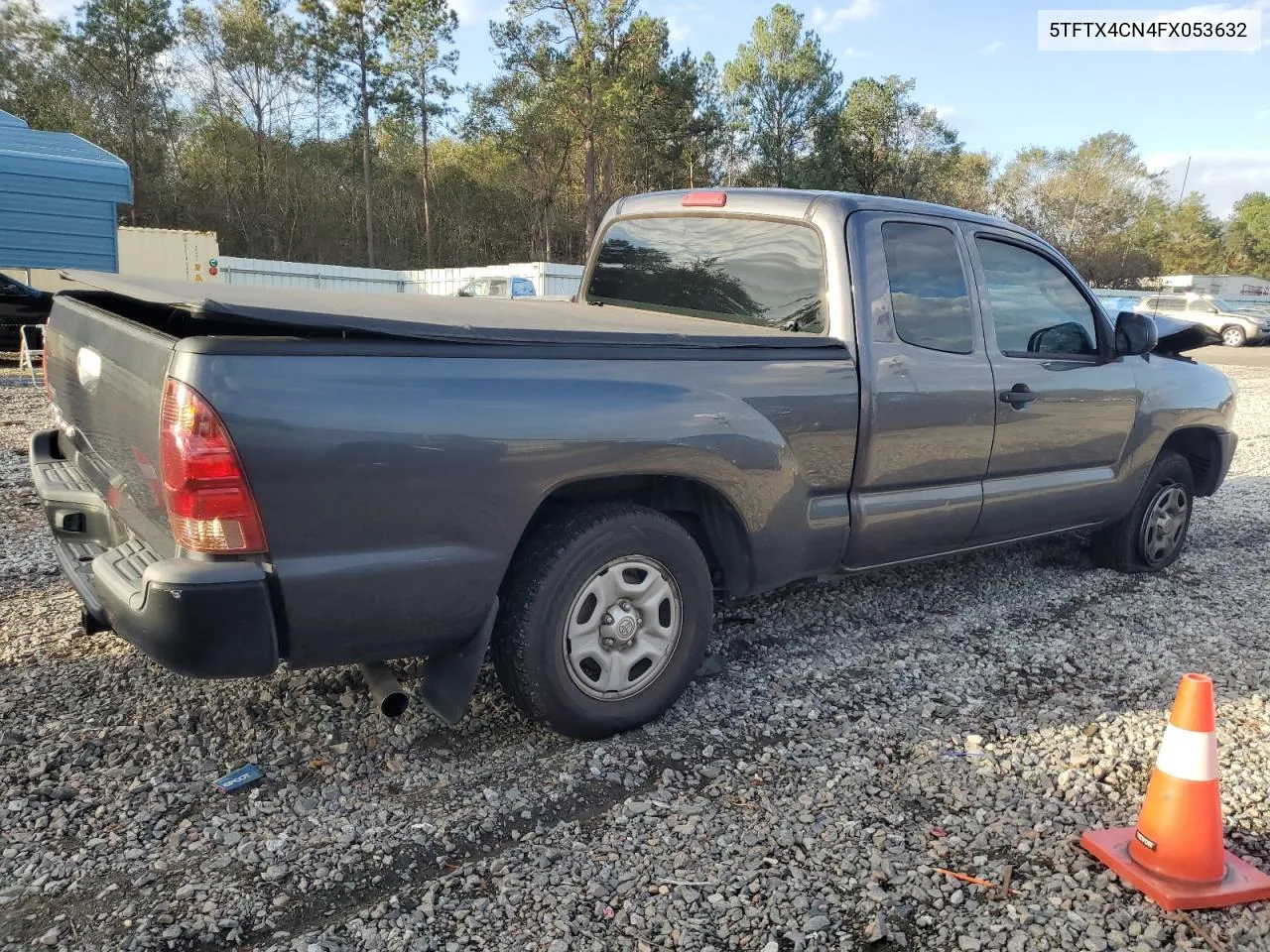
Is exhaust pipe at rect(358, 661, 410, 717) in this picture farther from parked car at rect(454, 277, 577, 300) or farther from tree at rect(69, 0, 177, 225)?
tree at rect(69, 0, 177, 225)

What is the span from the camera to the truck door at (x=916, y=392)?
355cm

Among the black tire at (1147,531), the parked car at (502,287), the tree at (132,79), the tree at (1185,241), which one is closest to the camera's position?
the black tire at (1147,531)

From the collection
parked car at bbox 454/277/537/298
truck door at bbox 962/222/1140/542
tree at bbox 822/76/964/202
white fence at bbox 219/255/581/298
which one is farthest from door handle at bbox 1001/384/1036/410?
tree at bbox 822/76/964/202

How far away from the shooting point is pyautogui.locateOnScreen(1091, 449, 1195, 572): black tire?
5113 millimetres

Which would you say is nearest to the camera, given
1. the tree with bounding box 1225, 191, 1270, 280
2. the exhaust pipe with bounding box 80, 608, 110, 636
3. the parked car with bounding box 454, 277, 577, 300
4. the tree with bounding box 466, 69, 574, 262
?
the exhaust pipe with bounding box 80, 608, 110, 636

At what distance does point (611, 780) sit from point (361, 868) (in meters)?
0.80

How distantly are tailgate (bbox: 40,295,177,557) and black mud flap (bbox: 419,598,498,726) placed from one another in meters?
0.84

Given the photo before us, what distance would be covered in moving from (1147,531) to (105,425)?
512cm

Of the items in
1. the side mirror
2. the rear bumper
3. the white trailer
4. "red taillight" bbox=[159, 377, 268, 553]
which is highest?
the white trailer

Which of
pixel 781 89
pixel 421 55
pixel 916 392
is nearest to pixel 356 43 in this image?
pixel 421 55

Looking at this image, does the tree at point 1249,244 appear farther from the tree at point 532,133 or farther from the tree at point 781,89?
the tree at point 532,133

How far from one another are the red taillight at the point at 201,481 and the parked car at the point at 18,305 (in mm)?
13046

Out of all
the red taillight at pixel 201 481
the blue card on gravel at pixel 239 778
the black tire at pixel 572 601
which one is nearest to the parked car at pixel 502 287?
the black tire at pixel 572 601

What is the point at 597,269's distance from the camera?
4742mm
